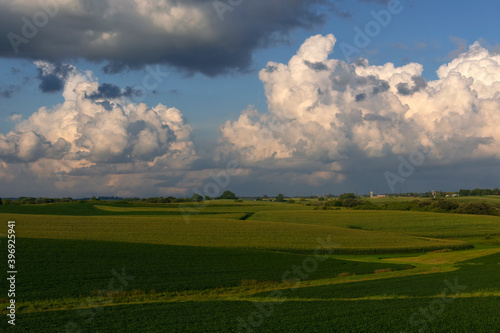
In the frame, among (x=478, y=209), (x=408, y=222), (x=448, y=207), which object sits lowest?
(x=408, y=222)

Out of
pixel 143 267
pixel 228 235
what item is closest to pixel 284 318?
pixel 143 267

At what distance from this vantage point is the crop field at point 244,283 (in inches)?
802

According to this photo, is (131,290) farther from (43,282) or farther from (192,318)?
(192,318)

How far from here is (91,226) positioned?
71750 millimetres

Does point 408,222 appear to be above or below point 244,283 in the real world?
above

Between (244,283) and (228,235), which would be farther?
(228,235)

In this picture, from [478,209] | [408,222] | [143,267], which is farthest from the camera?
[478,209]

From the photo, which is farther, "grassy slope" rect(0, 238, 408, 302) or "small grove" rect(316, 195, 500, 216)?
"small grove" rect(316, 195, 500, 216)

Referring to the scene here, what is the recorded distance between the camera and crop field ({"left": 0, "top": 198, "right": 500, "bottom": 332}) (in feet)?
66.8

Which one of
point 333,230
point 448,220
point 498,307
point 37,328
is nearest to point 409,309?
point 498,307

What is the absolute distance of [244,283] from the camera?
116 feet

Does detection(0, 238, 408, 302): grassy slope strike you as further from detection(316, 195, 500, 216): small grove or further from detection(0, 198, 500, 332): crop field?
detection(316, 195, 500, 216): small grove

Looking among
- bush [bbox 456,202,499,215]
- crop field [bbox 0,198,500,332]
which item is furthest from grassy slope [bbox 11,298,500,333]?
bush [bbox 456,202,499,215]

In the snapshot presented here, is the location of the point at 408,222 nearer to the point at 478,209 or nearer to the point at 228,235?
the point at 478,209
